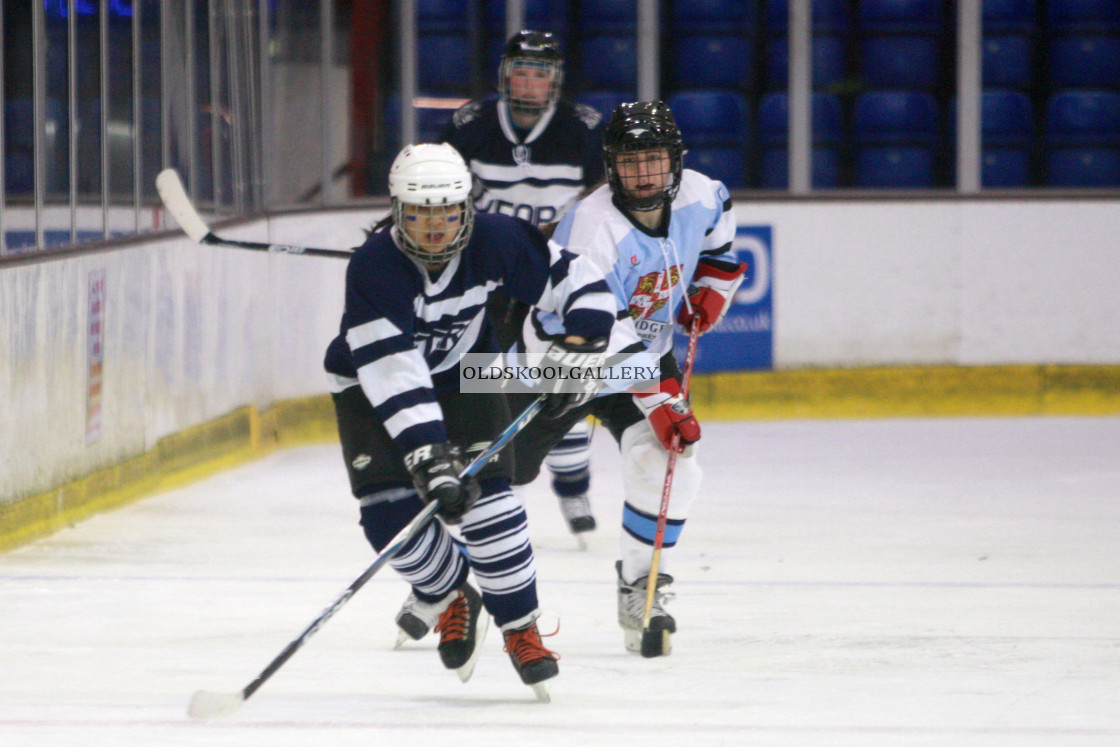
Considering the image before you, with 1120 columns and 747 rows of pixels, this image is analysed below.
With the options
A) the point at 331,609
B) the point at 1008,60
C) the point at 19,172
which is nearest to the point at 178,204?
the point at 19,172

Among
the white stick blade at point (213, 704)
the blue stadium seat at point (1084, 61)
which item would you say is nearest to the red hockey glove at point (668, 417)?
the white stick blade at point (213, 704)

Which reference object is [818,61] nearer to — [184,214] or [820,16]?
[820,16]

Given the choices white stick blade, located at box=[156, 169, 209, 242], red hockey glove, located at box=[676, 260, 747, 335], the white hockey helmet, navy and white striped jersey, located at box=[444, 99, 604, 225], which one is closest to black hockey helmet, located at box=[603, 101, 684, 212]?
red hockey glove, located at box=[676, 260, 747, 335]

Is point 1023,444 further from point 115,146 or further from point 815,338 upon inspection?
point 115,146

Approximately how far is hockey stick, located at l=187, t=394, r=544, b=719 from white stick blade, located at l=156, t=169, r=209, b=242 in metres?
2.03

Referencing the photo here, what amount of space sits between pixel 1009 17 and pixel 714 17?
4.11 ft

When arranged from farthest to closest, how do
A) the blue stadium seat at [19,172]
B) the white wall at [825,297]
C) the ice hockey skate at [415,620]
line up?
1. the white wall at [825,297]
2. the blue stadium seat at [19,172]
3. the ice hockey skate at [415,620]

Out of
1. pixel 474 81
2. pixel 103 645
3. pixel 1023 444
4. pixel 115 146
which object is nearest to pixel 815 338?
pixel 1023 444

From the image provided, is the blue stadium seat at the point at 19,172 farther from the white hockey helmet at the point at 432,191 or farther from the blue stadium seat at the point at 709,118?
the blue stadium seat at the point at 709,118

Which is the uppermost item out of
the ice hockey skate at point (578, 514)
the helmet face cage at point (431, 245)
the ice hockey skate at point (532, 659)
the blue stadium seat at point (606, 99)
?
the blue stadium seat at point (606, 99)

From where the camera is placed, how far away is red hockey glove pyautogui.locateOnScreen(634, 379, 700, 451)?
3.39 meters

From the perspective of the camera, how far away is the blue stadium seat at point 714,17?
745 cm

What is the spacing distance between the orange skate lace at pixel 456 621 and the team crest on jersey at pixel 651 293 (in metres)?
0.76

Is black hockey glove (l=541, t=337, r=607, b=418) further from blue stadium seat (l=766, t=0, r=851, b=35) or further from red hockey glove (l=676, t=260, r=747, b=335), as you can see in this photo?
blue stadium seat (l=766, t=0, r=851, b=35)
